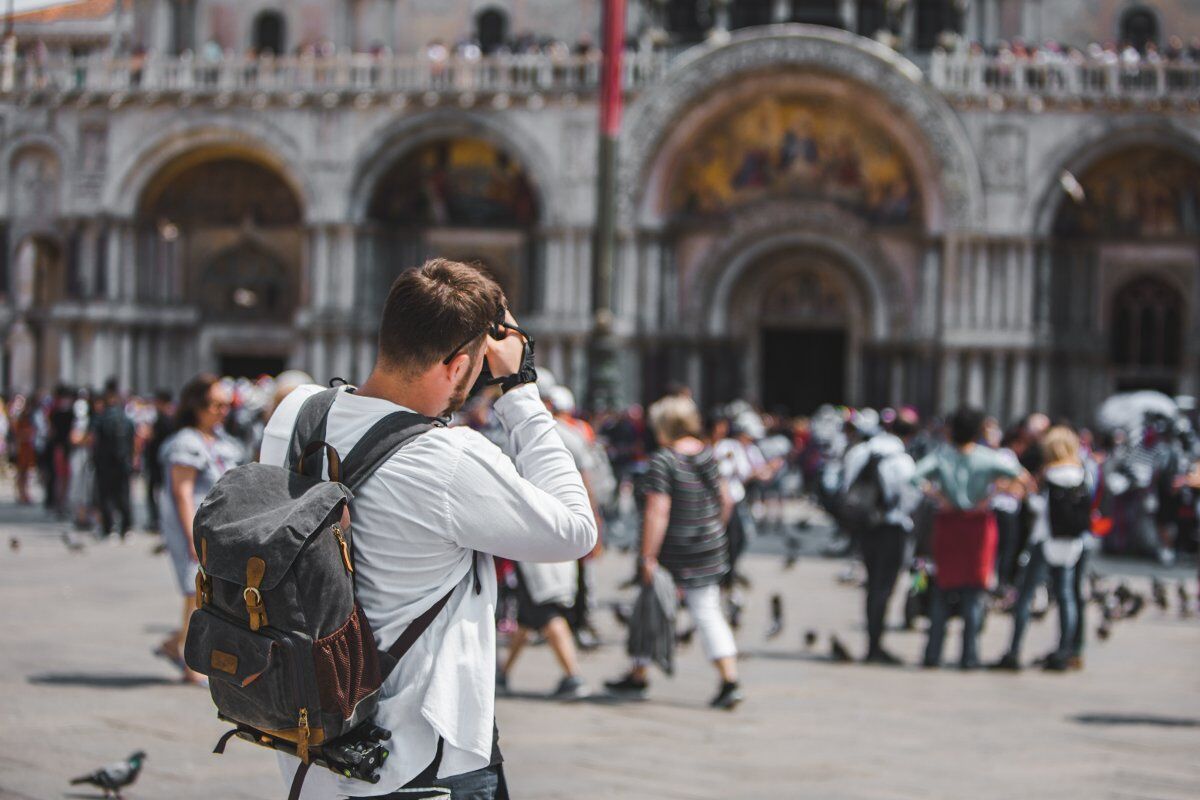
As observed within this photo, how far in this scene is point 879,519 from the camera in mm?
11664

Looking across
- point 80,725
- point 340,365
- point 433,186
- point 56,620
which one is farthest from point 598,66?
point 80,725

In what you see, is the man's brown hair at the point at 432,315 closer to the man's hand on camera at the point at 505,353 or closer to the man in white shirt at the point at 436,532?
the man in white shirt at the point at 436,532

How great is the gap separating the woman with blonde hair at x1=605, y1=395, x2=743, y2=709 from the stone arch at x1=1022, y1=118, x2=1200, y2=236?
2118 centimetres

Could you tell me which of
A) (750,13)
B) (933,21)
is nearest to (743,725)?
(750,13)

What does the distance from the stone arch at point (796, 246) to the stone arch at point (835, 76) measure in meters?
1.50

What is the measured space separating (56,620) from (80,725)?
4045 mm

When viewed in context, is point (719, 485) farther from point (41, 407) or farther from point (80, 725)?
point (41, 407)

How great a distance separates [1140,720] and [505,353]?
700cm

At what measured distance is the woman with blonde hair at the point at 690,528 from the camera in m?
9.50

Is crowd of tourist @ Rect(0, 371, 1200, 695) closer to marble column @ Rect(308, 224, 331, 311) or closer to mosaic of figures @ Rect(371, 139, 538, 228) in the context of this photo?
marble column @ Rect(308, 224, 331, 311)

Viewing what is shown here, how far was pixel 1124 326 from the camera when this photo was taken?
3098 centimetres

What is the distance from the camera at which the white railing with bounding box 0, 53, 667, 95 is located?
3034 centimetres

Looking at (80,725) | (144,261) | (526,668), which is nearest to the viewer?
(80,725)

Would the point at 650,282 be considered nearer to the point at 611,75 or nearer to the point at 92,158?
the point at 611,75
